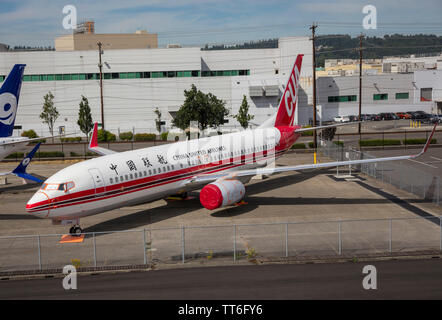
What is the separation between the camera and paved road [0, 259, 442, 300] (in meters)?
17.3

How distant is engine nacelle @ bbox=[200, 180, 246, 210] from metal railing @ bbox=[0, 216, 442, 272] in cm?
228

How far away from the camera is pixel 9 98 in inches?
1259

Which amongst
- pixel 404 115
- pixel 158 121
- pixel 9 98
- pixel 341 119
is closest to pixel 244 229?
pixel 9 98

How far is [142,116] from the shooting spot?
307 feet

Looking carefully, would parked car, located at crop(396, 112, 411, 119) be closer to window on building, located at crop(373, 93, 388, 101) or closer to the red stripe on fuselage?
window on building, located at crop(373, 93, 388, 101)

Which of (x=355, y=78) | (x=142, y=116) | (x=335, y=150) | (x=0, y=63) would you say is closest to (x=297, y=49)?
(x=355, y=78)

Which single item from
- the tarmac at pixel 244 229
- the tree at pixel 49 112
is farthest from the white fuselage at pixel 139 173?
the tree at pixel 49 112

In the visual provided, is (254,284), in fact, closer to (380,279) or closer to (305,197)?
(380,279)

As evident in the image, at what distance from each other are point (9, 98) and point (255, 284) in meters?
23.5

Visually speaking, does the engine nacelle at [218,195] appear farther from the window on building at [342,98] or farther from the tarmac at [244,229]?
the window on building at [342,98]

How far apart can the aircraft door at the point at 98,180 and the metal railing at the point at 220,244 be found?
2.57m

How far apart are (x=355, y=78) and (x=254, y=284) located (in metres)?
90.1

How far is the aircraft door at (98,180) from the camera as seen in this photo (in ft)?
81.0

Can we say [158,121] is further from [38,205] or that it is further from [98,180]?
[38,205]
